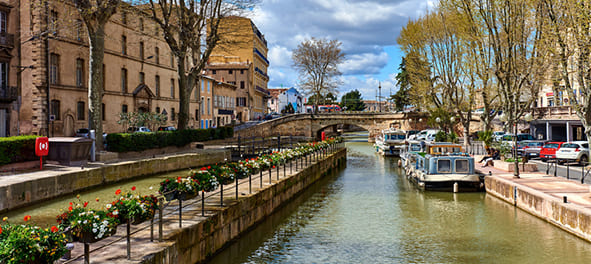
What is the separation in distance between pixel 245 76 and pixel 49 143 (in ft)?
206

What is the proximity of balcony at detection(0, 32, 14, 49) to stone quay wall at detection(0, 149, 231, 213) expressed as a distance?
43.5ft

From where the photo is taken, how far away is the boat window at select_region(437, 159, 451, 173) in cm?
2467

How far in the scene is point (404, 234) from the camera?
16141mm

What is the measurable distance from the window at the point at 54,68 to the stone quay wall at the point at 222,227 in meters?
22.6

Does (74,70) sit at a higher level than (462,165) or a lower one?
higher

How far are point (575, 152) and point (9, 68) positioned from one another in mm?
36172

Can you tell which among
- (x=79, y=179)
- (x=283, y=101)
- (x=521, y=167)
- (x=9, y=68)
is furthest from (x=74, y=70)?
(x=283, y=101)

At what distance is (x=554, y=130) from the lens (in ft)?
157

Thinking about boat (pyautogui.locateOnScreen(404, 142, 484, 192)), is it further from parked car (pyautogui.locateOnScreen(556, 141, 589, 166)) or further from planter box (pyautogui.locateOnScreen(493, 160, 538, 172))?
parked car (pyautogui.locateOnScreen(556, 141, 589, 166))

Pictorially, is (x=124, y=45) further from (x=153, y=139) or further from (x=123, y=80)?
(x=153, y=139)

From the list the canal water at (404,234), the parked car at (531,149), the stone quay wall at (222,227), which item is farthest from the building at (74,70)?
the parked car at (531,149)

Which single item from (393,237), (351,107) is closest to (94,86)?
(393,237)

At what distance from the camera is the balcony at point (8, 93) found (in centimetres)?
3142

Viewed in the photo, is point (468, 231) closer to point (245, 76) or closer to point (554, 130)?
point (554, 130)
